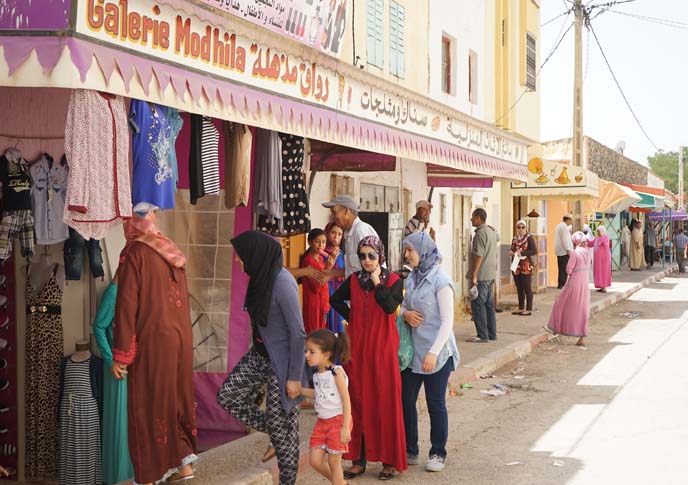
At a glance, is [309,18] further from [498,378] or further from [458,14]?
[458,14]

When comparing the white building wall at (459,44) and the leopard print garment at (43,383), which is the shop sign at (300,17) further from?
the white building wall at (459,44)

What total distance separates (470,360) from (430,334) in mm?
5065

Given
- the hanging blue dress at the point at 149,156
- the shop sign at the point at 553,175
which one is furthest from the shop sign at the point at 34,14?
the shop sign at the point at 553,175

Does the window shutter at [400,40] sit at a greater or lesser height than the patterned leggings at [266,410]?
greater

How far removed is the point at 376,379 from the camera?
636 cm

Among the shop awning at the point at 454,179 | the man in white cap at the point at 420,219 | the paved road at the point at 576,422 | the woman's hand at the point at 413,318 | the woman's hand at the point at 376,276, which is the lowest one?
the paved road at the point at 576,422

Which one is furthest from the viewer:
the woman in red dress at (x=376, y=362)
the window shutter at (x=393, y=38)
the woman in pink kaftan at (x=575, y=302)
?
the woman in pink kaftan at (x=575, y=302)

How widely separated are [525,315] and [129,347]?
1257 centimetres

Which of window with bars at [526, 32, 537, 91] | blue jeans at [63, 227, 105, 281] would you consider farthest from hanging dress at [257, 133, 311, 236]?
window with bars at [526, 32, 537, 91]

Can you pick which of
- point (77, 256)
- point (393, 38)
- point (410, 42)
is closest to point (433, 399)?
point (77, 256)

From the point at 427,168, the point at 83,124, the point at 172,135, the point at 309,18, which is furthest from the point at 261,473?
the point at 427,168

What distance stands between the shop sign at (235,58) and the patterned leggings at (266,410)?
1.88 metres

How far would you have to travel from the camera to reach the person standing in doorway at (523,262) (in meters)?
16.4

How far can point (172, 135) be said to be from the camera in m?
5.59
